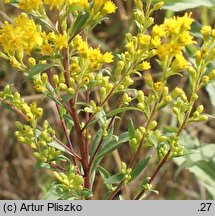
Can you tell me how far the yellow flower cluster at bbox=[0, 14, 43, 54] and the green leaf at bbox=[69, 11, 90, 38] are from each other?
0.30 feet

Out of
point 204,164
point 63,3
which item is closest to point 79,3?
point 63,3

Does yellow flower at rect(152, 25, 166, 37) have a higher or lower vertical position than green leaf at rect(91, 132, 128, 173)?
higher

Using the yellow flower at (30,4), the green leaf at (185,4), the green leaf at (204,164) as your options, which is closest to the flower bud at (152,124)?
the yellow flower at (30,4)

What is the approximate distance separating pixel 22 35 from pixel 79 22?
15 cm

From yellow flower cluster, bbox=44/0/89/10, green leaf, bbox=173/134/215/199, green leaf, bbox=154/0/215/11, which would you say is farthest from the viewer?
green leaf, bbox=173/134/215/199

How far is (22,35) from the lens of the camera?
Answer: 4.28 ft

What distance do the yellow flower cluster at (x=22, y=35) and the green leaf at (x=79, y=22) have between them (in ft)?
0.30

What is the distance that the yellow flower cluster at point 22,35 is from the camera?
129 centimetres

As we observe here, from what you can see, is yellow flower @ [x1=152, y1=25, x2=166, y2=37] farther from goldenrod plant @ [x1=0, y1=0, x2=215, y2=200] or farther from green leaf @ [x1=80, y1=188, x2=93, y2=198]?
green leaf @ [x1=80, y1=188, x2=93, y2=198]

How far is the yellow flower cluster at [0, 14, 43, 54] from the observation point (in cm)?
129

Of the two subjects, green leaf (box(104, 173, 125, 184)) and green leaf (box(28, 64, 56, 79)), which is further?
green leaf (box(104, 173, 125, 184))

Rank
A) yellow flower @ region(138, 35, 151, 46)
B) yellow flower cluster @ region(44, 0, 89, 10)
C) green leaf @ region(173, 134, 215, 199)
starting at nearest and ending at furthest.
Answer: yellow flower cluster @ region(44, 0, 89, 10) → yellow flower @ region(138, 35, 151, 46) → green leaf @ region(173, 134, 215, 199)

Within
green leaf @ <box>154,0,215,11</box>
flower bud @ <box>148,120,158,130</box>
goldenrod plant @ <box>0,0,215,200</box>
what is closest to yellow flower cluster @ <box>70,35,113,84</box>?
goldenrod plant @ <box>0,0,215,200</box>

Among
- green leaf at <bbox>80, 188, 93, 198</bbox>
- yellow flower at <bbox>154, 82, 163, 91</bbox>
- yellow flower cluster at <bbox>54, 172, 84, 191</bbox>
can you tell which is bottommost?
green leaf at <bbox>80, 188, 93, 198</bbox>
